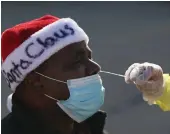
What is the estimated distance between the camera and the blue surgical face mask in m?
2.35

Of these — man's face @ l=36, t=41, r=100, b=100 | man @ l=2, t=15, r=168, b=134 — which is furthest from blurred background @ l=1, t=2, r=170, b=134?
man's face @ l=36, t=41, r=100, b=100

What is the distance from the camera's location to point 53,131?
2.26 m

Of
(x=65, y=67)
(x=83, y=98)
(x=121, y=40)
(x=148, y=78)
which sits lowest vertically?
(x=121, y=40)

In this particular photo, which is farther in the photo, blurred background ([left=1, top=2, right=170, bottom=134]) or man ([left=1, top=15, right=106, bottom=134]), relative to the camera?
blurred background ([left=1, top=2, right=170, bottom=134])

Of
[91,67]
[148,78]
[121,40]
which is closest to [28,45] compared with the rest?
[91,67]

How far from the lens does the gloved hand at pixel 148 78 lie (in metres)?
2.39

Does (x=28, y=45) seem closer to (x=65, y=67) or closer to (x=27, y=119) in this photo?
(x=65, y=67)

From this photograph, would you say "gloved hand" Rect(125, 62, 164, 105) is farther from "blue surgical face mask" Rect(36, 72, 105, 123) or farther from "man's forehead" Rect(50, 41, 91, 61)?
"man's forehead" Rect(50, 41, 91, 61)

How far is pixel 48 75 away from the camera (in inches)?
89.2

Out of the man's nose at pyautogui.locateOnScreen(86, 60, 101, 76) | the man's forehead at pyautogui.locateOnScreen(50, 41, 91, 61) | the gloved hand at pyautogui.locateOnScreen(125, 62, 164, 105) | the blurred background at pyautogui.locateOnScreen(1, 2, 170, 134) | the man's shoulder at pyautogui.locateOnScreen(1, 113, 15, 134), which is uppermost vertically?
the man's forehead at pyautogui.locateOnScreen(50, 41, 91, 61)

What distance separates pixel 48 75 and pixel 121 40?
4.41 metres

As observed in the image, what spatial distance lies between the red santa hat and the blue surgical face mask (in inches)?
7.2

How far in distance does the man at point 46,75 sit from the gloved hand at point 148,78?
0.66 ft

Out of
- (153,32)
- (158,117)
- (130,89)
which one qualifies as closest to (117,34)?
(153,32)
